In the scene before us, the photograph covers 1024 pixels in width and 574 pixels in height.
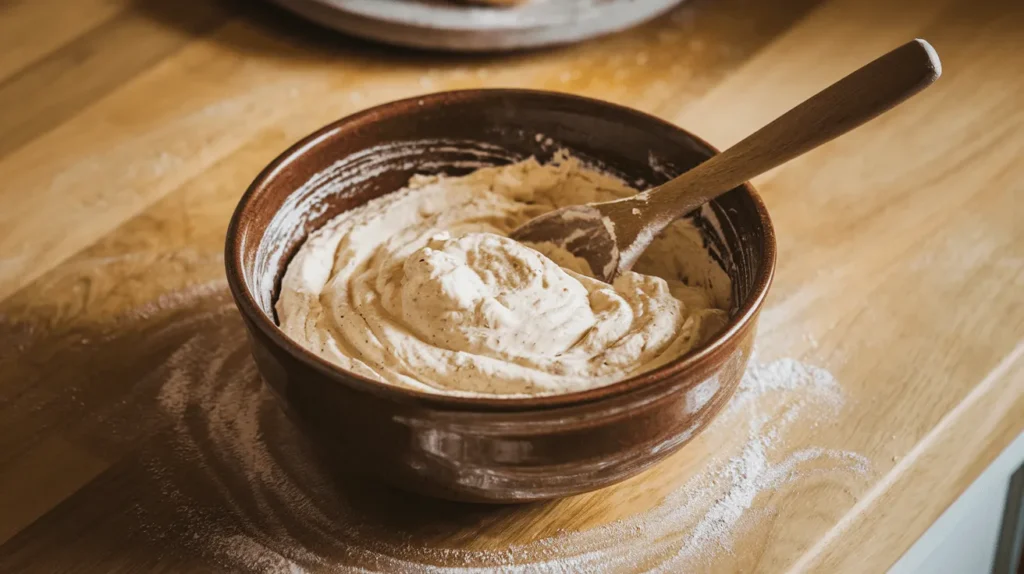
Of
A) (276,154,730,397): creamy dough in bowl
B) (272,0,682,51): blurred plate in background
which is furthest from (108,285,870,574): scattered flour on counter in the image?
(272,0,682,51): blurred plate in background

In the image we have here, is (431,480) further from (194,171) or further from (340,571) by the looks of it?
(194,171)

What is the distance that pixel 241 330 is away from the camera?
3.41ft

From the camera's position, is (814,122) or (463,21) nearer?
(814,122)

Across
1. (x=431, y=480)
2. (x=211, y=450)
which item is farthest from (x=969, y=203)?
(x=211, y=450)

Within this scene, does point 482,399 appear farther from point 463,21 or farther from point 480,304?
point 463,21

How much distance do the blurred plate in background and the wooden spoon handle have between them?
548 millimetres

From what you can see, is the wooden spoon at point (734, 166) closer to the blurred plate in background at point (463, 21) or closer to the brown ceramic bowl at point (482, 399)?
the brown ceramic bowl at point (482, 399)

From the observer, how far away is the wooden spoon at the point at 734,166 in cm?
79

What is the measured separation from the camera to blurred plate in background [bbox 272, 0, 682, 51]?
1374 mm

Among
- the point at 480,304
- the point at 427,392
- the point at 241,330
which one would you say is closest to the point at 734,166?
the point at 480,304

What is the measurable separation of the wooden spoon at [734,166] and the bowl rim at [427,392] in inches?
1.6

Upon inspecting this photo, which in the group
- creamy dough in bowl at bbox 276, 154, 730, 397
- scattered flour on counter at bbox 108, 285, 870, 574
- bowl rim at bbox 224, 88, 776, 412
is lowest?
scattered flour on counter at bbox 108, 285, 870, 574

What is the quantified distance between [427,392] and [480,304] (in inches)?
6.5

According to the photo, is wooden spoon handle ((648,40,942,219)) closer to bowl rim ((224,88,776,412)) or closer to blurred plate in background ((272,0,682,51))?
bowl rim ((224,88,776,412))
